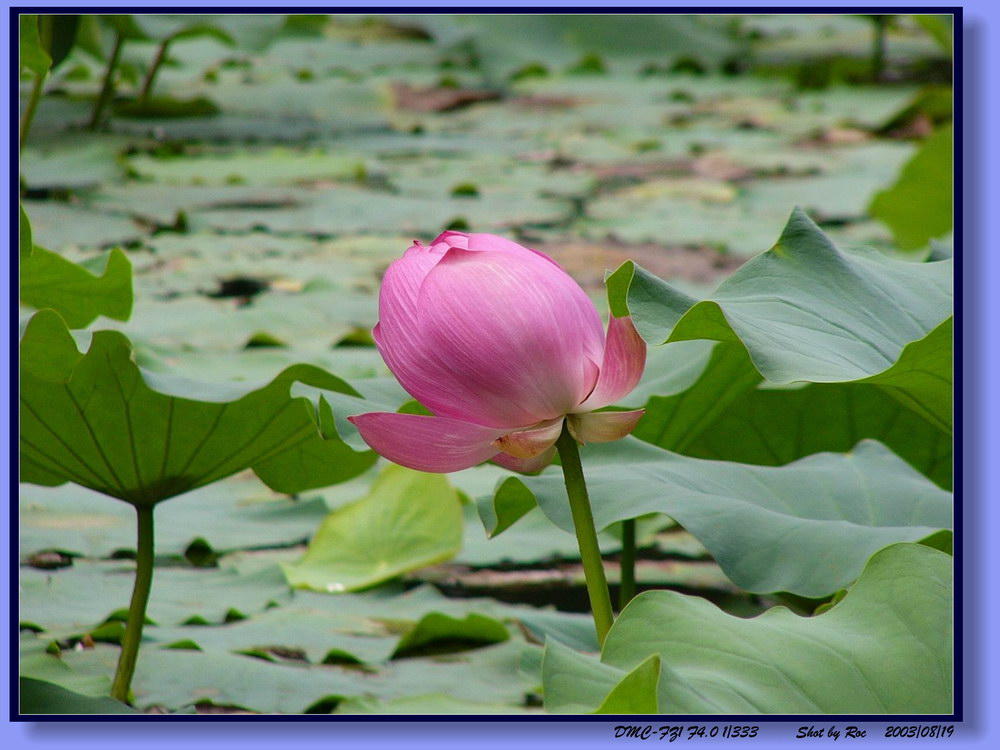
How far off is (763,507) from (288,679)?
273mm

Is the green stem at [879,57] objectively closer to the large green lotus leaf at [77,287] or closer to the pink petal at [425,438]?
the large green lotus leaf at [77,287]

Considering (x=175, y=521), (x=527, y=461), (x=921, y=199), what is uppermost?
(x=527, y=461)

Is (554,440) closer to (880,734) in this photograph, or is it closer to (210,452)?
(880,734)

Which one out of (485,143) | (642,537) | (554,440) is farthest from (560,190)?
(554,440)

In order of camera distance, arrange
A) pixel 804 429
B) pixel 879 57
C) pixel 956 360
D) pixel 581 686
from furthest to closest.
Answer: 1. pixel 879 57
2. pixel 804 429
3. pixel 956 360
4. pixel 581 686

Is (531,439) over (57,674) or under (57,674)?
over

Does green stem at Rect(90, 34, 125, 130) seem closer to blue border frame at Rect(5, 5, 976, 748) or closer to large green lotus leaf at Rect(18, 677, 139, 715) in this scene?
blue border frame at Rect(5, 5, 976, 748)

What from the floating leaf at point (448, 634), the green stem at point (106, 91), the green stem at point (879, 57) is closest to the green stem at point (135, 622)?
the floating leaf at point (448, 634)

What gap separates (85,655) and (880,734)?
441 mm

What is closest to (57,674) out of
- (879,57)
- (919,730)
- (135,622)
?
(135,622)

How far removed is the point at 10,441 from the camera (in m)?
0.56

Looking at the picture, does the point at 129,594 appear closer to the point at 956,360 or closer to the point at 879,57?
the point at 956,360

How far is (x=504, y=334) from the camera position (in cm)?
44

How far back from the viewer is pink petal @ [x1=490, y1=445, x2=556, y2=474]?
19.0 inches
